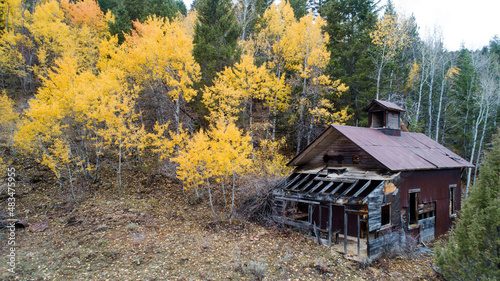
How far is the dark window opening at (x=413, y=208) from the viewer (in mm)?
11705

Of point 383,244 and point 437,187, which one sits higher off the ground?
point 437,187

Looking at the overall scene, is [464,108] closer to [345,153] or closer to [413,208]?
[413,208]

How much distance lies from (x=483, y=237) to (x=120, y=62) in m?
21.2

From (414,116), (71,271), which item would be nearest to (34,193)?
(71,271)

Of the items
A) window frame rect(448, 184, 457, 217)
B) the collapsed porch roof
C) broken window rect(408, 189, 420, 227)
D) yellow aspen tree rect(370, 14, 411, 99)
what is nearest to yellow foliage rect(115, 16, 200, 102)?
the collapsed porch roof

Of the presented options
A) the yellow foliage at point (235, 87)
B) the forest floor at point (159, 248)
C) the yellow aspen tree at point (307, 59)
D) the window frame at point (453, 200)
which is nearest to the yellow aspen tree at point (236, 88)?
the yellow foliage at point (235, 87)

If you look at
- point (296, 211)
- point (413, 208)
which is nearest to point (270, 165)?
point (296, 211)

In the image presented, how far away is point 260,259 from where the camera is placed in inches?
359

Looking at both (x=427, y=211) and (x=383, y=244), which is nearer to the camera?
(x=383, y=244)

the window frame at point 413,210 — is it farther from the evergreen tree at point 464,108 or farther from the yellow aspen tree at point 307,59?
the evergreen tree at point 464,108

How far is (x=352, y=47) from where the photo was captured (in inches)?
830

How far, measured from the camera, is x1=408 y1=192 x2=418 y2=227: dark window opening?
11.7 m

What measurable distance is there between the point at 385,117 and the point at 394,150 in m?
2.65

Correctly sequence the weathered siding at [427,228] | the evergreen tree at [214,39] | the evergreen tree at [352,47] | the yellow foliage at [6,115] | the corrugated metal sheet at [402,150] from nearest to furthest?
the corrugated metal sheet at [402,150] → the weathered siding at [427,228] → the yellow foliage at [6,115] → the evergreen tree at [214,39] → the evergreen tree at [352,47]
